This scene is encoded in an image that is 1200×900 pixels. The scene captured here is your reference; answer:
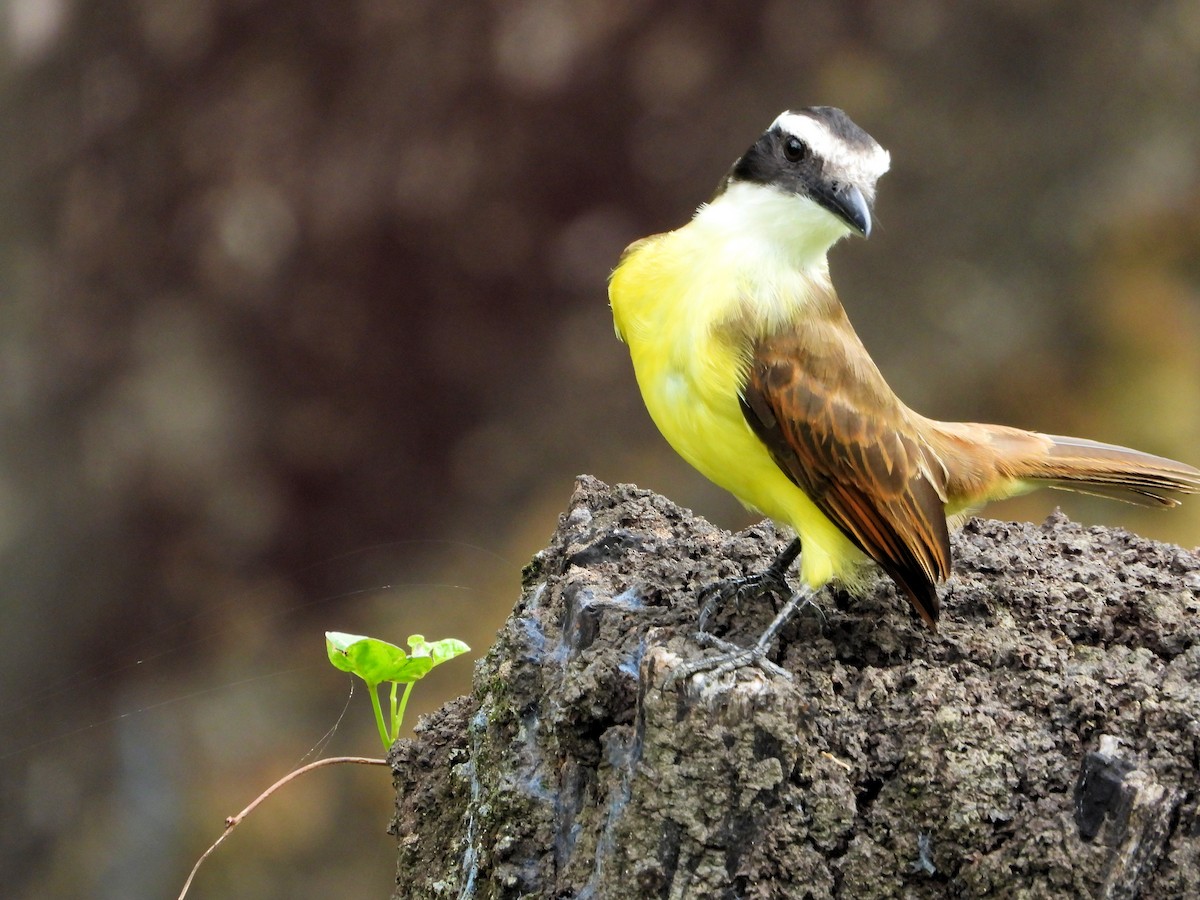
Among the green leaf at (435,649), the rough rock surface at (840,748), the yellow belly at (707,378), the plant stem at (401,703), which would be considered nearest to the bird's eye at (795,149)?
the yellow belly at (707,378)

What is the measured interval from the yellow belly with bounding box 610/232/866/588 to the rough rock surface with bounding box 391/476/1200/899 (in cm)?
14

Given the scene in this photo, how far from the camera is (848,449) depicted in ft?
5.57

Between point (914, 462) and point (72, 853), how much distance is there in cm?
192

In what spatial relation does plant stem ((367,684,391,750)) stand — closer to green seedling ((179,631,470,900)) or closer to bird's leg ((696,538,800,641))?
green seedling ((179,631,470,900))

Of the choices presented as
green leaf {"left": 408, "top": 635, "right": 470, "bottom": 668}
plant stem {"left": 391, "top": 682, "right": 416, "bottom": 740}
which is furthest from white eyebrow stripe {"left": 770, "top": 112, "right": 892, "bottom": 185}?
plant stem {"left": 391, "top": 682, "right": 416, "bottom": 740}

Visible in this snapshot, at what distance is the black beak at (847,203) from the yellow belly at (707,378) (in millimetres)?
155

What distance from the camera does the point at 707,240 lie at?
1.74m

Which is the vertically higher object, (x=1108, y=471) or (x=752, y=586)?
(x=1108, y=471)

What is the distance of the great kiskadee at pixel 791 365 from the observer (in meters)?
1.65

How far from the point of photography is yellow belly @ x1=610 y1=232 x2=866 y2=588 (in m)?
1.65

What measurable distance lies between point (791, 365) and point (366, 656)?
2.92 ft

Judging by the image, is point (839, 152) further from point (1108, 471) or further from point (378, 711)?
point (378, 711)

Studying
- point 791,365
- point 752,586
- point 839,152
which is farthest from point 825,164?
point 752,586

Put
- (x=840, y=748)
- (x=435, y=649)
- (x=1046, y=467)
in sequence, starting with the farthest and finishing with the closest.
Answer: (x=435, y=649) → (x=1046, y=467) → (x=840, y=748)
